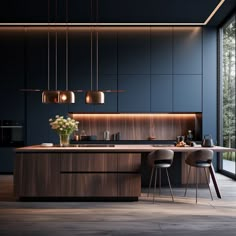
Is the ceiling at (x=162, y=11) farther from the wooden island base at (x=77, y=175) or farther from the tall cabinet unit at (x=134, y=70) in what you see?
the wooden island base at (x=77, y=175)

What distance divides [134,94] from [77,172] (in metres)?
3.49

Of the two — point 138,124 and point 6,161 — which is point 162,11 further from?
point 6,161

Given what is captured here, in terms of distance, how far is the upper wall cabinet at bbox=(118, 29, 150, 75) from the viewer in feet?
28.6

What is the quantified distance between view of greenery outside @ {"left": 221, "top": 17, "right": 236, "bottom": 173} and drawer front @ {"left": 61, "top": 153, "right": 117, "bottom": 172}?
295 cm

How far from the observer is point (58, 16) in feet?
25.8

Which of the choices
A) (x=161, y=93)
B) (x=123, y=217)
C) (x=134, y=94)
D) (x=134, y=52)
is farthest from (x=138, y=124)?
(x=123, y=217)

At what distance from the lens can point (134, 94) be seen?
869 centimetres

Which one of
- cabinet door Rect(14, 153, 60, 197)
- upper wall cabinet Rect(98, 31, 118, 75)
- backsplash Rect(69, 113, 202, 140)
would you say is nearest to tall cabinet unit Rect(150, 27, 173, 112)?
backsplash Rect(69, 113, 202, 140)

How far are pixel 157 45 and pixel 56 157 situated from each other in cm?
416

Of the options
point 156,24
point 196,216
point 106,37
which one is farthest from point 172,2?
point 196,216

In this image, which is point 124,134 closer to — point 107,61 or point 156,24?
point 107,61

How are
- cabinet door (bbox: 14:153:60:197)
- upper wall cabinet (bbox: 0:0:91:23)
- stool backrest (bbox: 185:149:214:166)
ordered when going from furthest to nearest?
upper wall cabinet (bbox: 0:0:91:23) → stool backrest (bbox: 185:149:214:166) → cabinet door (bbox: 14:153:60:197)

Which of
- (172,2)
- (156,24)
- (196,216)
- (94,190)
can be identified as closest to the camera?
(196,216)

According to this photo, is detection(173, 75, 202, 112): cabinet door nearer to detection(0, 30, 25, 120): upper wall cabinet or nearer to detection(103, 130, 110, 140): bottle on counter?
detection(103, 130, 110, 140): bottle on counter
